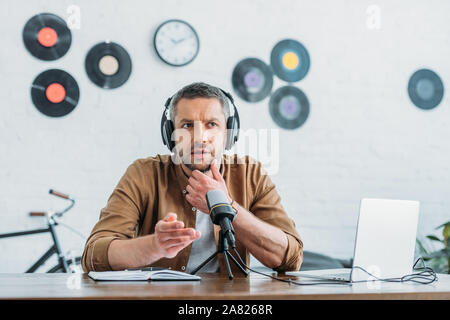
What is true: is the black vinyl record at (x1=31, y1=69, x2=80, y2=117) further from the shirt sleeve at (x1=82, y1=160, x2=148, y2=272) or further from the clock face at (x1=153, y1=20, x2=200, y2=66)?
the shirt sleeve at (x1=82, y1=160, x2=148, y2=272)

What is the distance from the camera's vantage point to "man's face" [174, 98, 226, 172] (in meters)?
1.42

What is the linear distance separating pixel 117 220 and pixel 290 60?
1.70 metres

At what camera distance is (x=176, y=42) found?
250 centimetres

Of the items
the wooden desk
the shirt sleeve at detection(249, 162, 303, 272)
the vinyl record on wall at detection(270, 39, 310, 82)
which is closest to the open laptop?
the wooden desk

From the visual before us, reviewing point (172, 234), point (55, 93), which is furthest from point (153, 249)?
point (55, 93)

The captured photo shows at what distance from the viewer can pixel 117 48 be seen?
2432mm

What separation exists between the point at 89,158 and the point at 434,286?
6.09ft

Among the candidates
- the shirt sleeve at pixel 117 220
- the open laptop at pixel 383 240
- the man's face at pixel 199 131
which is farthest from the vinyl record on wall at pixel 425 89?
the shirt sleeve at pixel 117 220

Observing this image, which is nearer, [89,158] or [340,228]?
[89,158]

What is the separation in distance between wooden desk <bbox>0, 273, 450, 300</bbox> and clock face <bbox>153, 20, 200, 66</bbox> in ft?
5.64

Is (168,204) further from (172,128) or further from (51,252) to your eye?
(51,252)
